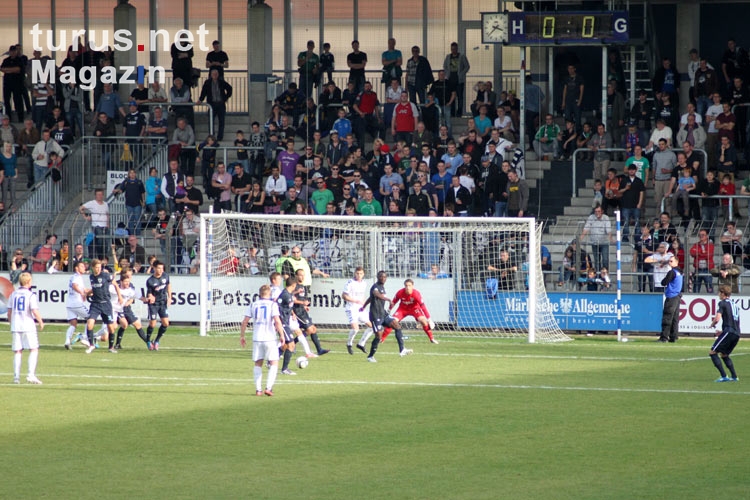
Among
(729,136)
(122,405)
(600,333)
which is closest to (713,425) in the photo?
(122,405)

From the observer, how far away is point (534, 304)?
1056 inches

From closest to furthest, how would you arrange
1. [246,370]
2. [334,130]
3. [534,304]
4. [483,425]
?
1. [483,425]
2. [246,370]
3. [534,304]
4. [334,130]

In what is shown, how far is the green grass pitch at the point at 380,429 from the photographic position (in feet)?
38.7

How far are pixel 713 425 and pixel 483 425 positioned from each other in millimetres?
2912

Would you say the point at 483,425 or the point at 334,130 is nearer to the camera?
the point at 483,425

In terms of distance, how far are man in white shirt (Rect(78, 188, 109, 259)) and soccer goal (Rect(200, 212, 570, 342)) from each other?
12.5ft

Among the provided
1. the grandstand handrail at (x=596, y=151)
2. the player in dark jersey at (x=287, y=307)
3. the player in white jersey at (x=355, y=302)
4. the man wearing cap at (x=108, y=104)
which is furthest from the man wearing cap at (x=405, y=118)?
the player in dark jersey at (x=287, y=307)

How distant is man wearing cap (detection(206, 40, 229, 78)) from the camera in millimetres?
36031

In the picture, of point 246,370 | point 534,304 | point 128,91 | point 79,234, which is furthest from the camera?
point 128,91

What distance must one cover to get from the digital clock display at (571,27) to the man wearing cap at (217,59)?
965 cm

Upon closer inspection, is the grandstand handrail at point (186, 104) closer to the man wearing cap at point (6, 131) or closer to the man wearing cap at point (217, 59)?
the man wearing cap at point (217, 59)

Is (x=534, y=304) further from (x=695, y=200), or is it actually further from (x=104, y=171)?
(x=104, y=171)

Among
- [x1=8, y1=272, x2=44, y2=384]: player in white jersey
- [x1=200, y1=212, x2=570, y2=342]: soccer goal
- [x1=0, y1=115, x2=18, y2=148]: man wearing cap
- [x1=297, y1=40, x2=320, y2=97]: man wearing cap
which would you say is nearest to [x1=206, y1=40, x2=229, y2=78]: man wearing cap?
[x1=297, y1=40, x2=320, y2=97]: man wearing cap

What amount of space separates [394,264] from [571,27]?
24.4ft
